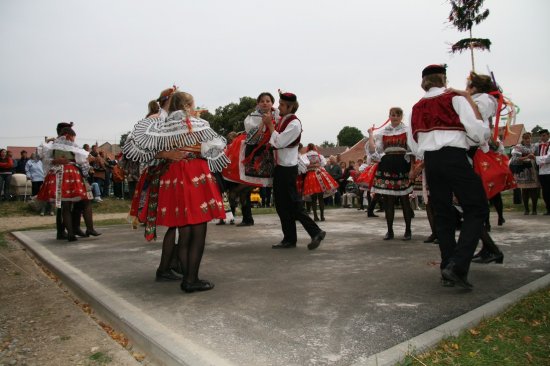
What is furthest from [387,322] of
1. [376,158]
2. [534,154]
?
[534,154]

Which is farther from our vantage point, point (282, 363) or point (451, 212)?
point (451, 212)

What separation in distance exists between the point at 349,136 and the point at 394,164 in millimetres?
96725

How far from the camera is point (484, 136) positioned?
3.89m

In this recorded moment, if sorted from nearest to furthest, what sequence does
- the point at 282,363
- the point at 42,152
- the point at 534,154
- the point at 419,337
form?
the point at 282,363
the point at 419,337
the point at 42,152
the point at 534,154

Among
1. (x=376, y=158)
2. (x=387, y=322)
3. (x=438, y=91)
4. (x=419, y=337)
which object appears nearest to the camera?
(x=419, y=337)

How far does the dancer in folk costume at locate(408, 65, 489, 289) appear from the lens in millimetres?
3826

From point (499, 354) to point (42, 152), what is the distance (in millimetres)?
7486

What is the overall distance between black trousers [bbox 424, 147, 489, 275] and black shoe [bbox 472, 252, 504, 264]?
3.20ft

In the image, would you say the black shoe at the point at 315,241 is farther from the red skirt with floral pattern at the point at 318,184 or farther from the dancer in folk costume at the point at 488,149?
the red skirt with floral pattern at the point at 318,184

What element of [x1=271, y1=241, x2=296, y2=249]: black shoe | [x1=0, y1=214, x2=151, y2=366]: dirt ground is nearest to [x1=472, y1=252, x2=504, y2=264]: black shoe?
[x1=271, y1=241, x2=296, y2=249]: black shoe

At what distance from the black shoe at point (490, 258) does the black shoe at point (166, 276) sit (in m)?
3.15

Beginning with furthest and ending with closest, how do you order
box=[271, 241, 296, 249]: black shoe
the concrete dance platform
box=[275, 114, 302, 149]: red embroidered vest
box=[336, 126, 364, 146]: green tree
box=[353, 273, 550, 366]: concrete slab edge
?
1. box=[336, 126, 364, 146]: green tree
2. box=[271, 241, 296, 249]: black shoe
3. box=[275, 114, 302, 149]: red embroidered vest
4. the concrete dance platform
5. box=[353, 273, 550, 366]: concrete slab edge

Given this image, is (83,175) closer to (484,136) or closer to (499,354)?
(484,136)

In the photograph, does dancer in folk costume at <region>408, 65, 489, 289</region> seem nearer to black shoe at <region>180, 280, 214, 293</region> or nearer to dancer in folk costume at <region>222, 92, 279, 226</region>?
black shoe at <region>180, 280, 214, 293</region>
